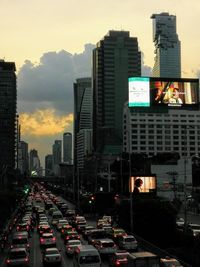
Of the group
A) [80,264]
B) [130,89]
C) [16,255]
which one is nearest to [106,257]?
[16,255]

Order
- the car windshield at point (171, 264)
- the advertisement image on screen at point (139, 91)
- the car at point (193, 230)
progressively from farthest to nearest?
the advertisement image on screen at point (139, 91), the car at point (193, 230), the car windshield at point (171, 264)

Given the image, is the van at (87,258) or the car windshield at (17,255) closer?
the van at (87,258)

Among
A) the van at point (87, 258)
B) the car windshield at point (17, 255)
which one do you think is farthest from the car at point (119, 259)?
the car windshield at point (17, 255)

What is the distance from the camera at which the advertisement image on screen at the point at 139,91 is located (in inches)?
3590

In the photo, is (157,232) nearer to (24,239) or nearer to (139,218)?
(139,218)

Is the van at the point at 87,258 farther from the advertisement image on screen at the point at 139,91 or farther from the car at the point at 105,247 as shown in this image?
the advertisement image on screen at the point at 139,91

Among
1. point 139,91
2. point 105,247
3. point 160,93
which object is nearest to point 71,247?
point 105,247

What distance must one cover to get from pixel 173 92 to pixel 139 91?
591cm

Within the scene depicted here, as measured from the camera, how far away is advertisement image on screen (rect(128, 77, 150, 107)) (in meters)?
91.2

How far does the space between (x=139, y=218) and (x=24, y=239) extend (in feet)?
39.7

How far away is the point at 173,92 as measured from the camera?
303 feet

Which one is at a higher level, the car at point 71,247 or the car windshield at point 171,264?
the car windshield at point 171,264

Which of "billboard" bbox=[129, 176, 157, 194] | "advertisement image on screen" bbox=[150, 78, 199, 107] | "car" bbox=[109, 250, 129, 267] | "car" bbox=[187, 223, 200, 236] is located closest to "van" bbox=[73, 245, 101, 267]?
"car" bbox=[109, 250, 129, 267]

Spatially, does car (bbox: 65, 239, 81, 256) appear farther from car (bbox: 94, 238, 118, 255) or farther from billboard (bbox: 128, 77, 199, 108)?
billboard (bbox: 128, 77, 199, 108)
